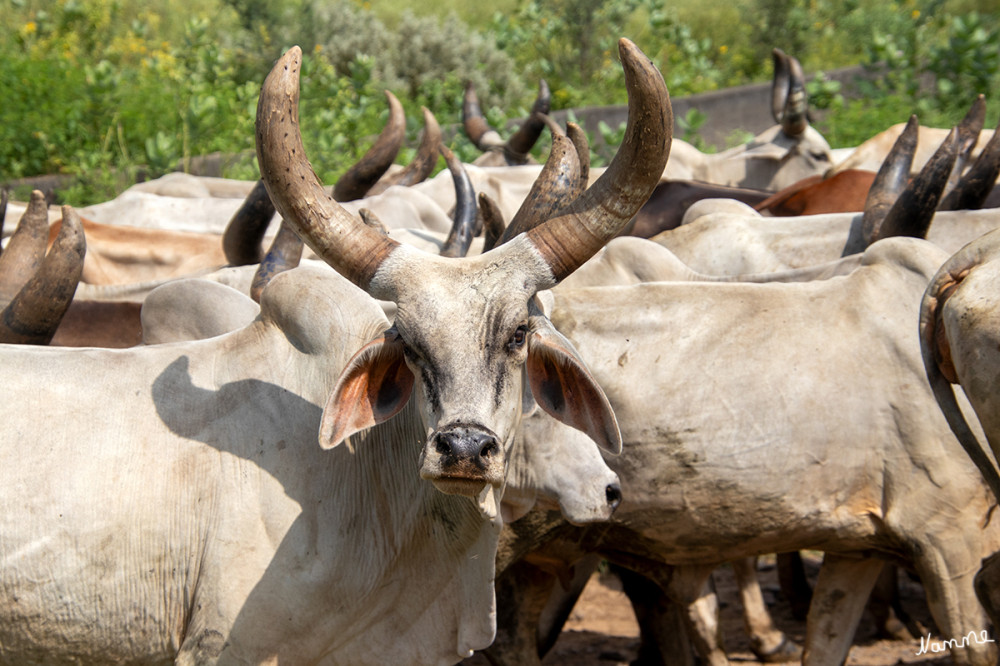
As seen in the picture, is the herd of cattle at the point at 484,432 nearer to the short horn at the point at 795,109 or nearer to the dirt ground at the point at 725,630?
the dirt ground at the point at 725,630

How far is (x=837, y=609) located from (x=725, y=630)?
1391 mm

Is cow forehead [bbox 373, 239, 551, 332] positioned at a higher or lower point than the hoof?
higher

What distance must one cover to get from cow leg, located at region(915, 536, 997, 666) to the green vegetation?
6.47 meters

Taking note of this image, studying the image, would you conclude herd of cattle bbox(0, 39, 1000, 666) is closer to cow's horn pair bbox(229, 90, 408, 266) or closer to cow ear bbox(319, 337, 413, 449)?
cow ear bbox(319, 337, 413, 449)

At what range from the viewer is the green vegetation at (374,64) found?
10.5 m

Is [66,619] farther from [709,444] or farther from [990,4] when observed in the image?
[990,4]

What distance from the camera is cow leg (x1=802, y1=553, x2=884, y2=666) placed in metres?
4.10

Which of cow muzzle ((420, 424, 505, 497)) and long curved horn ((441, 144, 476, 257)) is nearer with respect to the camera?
cow muzzle ((420, 424, 505, 497))

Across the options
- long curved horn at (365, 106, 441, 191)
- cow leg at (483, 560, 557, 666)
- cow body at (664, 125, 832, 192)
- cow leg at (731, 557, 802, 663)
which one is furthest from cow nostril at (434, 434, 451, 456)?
cow body at (664, 125, 832, 192)

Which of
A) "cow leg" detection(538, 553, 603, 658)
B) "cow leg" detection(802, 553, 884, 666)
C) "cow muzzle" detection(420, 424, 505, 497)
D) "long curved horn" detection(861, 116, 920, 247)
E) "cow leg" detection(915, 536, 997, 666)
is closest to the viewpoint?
"cow muzzle" detection(420, 424, 505, 497)

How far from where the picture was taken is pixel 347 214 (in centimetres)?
276

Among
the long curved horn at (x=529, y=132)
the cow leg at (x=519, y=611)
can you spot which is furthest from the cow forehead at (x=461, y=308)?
the long curved horn at (x=529, y=132)

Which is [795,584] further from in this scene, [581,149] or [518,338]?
[518,338]

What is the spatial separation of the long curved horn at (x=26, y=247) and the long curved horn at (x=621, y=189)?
2.35 meters
